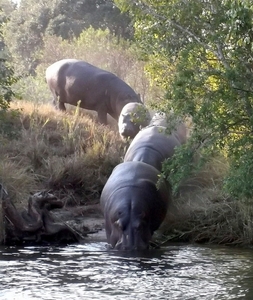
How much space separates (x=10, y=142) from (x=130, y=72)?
8882 mm

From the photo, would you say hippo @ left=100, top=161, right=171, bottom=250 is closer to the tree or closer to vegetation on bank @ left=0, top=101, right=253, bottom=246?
vegetation on bank @ left=0, top=101, right=253, bottom=246

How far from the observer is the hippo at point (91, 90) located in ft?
61.9

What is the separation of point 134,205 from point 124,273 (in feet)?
6.45

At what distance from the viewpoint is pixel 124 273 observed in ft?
31.6

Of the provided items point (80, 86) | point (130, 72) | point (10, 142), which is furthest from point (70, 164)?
point (130, 72)

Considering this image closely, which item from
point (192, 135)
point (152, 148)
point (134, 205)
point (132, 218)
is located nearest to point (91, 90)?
point (152, 148)

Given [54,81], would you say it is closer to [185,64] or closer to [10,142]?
[10,142]

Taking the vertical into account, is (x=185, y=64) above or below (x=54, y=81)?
below

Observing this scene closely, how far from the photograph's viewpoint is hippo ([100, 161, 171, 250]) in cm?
1124

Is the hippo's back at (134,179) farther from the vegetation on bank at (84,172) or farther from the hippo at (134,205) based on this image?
the vegetation on bank at (84,172)

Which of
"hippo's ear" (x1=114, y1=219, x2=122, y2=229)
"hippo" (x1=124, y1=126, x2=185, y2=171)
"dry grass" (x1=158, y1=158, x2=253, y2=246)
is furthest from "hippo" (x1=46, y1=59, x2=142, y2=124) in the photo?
"hippo's ear" (x1=114, y1=219, x2=122, y2=229)

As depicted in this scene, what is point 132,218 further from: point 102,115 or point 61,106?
point 61,106

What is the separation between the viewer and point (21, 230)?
470 inches

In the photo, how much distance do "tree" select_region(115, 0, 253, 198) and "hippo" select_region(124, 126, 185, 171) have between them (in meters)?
2.72
